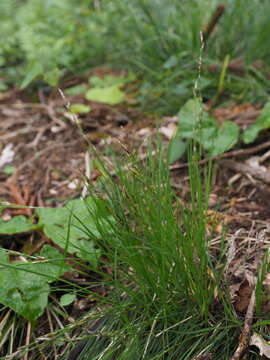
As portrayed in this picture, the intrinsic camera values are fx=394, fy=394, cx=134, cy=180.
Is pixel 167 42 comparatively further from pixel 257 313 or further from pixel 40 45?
pixel 257 313

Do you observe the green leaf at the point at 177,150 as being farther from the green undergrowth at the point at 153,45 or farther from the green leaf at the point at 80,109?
the green leaf at the point at 80,109

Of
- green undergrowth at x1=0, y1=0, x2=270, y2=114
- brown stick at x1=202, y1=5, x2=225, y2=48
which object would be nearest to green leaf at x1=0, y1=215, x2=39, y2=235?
green undergrowth at x1=0, y1=0, x2=270, y2=114

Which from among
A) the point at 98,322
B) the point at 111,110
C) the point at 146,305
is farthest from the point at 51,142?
the point at 146,305

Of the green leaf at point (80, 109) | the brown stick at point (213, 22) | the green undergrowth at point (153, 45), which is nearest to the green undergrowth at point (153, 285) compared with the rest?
the green undergrowth at point (153, 45)

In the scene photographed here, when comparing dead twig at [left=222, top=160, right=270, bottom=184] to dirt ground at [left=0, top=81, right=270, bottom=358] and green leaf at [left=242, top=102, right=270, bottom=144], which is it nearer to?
dirt ground at [left=0, top=81, right=270, bottom=358]

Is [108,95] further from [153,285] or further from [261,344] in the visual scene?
[261,344]

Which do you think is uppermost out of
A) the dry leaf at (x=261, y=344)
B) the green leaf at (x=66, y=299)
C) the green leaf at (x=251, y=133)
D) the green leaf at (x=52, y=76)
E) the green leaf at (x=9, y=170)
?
the green leaf at (x=52, y=76)
